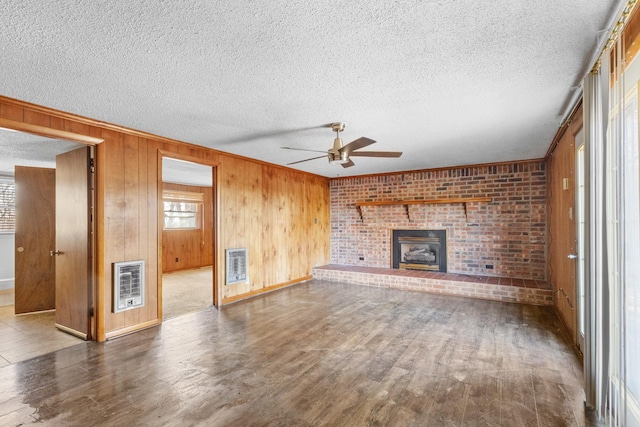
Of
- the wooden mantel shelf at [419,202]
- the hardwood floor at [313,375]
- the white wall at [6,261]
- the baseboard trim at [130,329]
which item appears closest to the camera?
the hardwood floor at [313,375]

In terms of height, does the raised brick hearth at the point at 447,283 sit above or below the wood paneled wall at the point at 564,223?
below

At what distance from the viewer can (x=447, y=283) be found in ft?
16.4

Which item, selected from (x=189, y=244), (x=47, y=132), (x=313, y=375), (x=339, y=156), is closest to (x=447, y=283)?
(x=339, y=156)

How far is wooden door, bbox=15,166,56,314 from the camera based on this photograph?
4.13m

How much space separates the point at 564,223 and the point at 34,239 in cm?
673

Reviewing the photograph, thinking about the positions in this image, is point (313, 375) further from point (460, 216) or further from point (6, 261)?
point (6, 261)

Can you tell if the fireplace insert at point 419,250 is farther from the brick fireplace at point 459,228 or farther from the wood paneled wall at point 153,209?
the wood paneled wall at point 153,209

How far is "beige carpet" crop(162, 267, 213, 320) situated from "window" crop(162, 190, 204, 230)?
121 centimetres

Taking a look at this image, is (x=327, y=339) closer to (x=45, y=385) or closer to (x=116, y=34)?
(x=45, y=385)

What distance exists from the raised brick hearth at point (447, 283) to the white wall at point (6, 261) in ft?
18.5

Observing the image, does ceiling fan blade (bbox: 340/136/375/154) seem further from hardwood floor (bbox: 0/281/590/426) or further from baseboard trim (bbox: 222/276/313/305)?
baseboard trim (bbox: 222/276/313/305)

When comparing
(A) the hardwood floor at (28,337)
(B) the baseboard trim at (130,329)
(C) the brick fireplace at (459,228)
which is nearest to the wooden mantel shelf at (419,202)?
(C) the brick fireplace at (459,228)

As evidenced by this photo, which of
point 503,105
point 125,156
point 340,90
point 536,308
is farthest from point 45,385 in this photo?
point 536,308

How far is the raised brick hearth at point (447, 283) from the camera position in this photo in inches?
173
